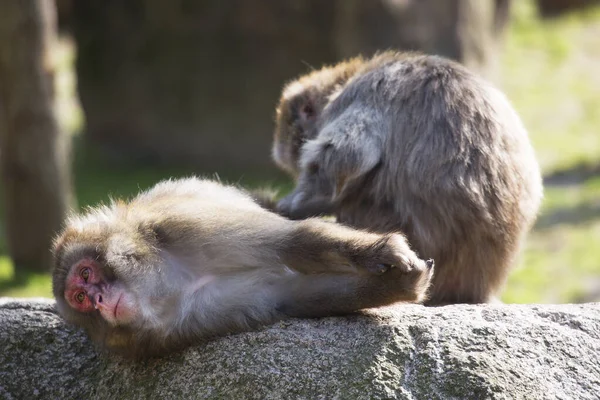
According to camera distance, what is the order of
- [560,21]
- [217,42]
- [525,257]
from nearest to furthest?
1. [525,257]
2. [217,42]
3. [560,21]

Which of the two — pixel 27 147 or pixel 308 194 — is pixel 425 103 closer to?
pixel 308 194

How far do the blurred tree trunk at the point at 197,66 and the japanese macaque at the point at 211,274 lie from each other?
7.46 metres

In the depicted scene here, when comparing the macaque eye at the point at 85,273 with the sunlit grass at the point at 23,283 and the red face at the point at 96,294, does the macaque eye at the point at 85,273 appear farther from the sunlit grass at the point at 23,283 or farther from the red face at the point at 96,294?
the sunlit grass at the point at 23,283

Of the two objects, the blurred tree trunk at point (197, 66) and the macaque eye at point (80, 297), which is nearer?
the macaque eye at point (80, 297)

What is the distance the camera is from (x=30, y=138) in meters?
8.56

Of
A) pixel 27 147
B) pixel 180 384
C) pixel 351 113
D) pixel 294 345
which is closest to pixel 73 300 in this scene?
pixel 180 384

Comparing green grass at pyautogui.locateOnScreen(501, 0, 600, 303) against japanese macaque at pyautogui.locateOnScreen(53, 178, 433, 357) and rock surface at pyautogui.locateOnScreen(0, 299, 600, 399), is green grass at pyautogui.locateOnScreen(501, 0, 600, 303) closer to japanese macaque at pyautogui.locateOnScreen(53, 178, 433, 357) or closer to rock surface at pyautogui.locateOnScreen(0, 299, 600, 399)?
rock surface at pyautogui.locateOnScreen(0, 299, 600, 399)

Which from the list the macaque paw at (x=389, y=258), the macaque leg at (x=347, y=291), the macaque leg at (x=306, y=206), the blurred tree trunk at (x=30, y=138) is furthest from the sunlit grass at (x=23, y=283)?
the macaque paw at (x=389, y=258)

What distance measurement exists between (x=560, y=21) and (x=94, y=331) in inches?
574

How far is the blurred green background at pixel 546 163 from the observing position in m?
8.67

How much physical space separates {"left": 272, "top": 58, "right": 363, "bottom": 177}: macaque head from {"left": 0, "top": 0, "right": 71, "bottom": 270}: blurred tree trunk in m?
3.95

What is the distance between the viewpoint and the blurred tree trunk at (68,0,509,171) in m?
11.9

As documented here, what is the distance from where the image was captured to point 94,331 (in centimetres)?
370

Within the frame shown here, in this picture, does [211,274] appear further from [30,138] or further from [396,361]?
[30,138]
